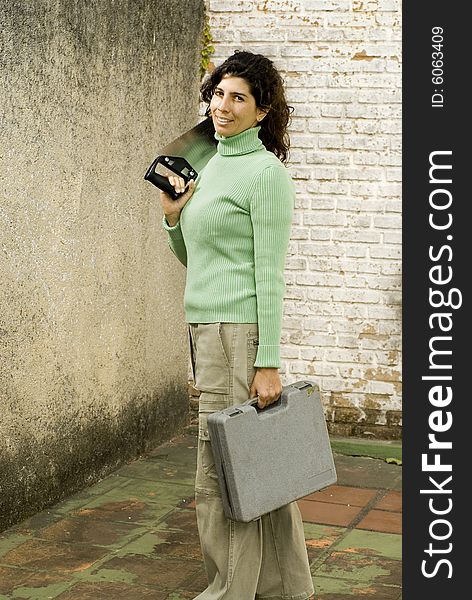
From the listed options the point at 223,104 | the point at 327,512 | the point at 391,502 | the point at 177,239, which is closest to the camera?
the point at 223,104

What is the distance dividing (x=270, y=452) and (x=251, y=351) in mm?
305

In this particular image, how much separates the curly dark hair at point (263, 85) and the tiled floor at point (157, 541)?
1.58 meters

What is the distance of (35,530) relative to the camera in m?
4.39

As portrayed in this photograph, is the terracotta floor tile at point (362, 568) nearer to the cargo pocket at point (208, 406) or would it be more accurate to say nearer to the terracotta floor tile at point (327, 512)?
the terracotta floor tile at point (327, 512)

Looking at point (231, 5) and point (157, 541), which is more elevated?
point (231, 5)

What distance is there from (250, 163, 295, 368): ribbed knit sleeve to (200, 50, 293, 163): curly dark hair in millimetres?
229

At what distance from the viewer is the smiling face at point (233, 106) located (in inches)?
133

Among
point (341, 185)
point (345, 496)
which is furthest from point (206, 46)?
point (345, 496)

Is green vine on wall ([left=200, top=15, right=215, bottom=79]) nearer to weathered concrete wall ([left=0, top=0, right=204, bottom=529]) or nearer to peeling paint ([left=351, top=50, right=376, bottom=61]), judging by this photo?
weathered concrete wall ([left=0, top=0, right=204, bottom=529])

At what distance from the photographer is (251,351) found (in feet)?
11.0

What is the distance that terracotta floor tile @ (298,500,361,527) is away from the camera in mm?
4680

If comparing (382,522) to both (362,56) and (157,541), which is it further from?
(362,56)

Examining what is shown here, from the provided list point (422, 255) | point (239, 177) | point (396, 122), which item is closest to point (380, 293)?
point (396, 122)

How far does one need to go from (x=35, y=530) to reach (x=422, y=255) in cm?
190
